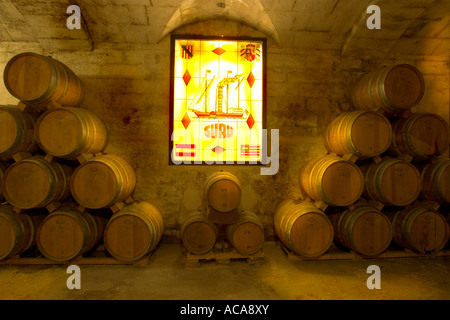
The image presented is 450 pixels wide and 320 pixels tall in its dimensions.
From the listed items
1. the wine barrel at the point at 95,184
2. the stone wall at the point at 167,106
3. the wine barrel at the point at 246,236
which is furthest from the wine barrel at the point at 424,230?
the wine barrel at the point at 95,184

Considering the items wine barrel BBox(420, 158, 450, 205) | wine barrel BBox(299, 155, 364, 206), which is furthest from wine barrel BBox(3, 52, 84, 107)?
wine barrel BBox(420, 158, 450, 205)

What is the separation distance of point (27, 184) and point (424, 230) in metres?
5.07

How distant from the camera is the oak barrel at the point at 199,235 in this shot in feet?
12.0

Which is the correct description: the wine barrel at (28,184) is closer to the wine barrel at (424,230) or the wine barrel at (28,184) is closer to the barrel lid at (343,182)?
the barrel lid at (343,182)

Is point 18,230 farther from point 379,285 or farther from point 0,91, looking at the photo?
point 379,285

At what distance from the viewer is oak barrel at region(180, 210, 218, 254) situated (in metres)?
3.64

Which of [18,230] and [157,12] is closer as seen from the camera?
[18,230]

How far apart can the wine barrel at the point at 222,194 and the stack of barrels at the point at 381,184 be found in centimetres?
85

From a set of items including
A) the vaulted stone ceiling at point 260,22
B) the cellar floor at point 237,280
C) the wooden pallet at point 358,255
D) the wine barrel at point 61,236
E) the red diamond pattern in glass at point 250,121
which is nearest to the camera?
the cellar floor at point 237,280

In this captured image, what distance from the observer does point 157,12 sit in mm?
4199

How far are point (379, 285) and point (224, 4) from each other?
4322 mm

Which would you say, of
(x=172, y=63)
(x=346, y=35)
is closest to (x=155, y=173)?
(x=172, y=63)

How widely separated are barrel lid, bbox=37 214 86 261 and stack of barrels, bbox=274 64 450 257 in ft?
8.59
